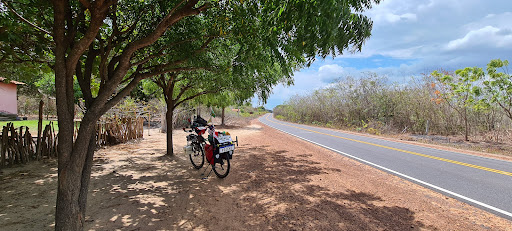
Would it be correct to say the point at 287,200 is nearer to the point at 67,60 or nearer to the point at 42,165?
the point at 67,60

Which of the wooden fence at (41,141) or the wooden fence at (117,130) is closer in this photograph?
the wooden fence at (41,141)

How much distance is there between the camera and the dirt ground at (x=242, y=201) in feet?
11.4

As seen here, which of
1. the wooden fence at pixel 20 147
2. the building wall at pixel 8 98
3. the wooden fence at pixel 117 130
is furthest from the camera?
the building wall at pixel 8 98

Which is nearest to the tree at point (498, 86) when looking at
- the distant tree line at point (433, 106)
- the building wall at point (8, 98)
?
the distant tree line at point (433, 106)

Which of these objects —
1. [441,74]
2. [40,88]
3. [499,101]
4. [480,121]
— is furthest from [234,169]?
[40,88]

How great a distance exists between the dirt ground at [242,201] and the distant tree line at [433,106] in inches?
480

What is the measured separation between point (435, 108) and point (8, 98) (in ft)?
116

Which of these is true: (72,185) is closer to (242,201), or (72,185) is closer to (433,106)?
(242,201)

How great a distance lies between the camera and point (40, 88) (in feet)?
83.7

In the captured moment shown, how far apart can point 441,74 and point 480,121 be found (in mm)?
3982

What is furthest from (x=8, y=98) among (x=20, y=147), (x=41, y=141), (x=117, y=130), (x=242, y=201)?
(x=242, y=201)

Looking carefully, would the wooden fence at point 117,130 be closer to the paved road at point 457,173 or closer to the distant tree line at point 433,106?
the paved road at point 457,173

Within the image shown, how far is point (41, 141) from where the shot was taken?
731 centimetres

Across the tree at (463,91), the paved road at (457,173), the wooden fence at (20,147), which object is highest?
the tree at (463,91)
